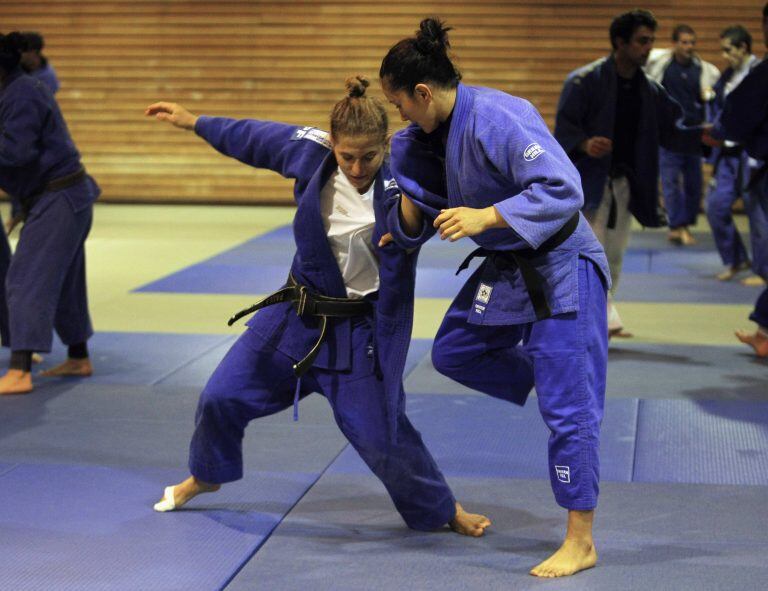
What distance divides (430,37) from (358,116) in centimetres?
34

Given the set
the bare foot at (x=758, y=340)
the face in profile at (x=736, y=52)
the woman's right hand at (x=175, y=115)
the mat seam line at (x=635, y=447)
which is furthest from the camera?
the face in profile at (x=736, y=52)

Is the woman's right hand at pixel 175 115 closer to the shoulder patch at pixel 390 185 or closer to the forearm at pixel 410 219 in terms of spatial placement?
the shoulder patch at pixel 390 185

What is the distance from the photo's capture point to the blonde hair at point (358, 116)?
134 inches

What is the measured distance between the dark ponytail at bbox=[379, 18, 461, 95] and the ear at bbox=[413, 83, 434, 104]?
0.4 inches

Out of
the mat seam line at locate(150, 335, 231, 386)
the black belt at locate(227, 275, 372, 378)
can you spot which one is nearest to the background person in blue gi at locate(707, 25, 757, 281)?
the mat seam line at locate(150, 335, 231, 386)

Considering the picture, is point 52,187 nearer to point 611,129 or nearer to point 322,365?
point 322,365

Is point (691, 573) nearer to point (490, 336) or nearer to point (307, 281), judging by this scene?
point (490, 336)

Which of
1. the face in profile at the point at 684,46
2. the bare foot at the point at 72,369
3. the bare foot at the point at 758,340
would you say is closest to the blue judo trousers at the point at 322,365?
the bare foot at the point at 72,369

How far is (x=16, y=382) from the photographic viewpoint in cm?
562

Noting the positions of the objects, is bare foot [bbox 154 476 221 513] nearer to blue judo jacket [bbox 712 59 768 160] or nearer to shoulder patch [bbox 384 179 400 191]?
shoulder patch [bbox 384 179 400 191]

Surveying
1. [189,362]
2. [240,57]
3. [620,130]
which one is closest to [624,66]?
[620,130]

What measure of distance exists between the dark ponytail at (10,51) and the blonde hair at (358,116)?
2.58 metres

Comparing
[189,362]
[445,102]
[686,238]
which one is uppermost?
[445,102]

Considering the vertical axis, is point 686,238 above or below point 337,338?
below
